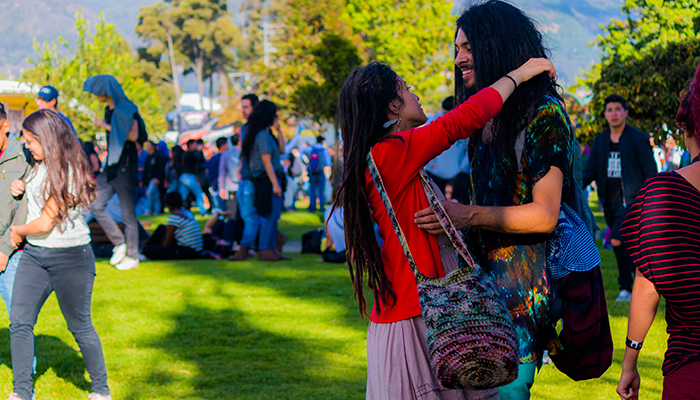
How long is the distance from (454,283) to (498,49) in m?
0.92

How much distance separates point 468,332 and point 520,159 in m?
0.75

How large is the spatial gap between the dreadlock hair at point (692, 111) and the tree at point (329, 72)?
21837 millimetres

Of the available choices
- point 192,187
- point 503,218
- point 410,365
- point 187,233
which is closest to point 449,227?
point 503,218

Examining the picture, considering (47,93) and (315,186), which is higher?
(47,93)

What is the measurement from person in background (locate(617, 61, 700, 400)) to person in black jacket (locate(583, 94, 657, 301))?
5022mm

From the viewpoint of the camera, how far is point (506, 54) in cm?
250

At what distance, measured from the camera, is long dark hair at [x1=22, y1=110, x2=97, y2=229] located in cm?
420

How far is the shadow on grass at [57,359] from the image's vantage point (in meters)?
5.00

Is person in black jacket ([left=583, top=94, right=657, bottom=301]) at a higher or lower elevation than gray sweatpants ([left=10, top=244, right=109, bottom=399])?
higher

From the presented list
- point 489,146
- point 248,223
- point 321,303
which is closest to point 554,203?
point 489,146

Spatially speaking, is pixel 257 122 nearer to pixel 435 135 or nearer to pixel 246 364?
pixel 246 364

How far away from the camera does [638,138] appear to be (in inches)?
280

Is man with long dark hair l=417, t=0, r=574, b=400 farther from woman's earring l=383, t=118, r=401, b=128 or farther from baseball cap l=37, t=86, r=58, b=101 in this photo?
baseball cap l=37, t=86, r=58, b=101

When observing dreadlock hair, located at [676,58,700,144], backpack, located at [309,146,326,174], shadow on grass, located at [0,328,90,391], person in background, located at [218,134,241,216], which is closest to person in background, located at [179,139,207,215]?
backpack, located at [309,146,326,174]
